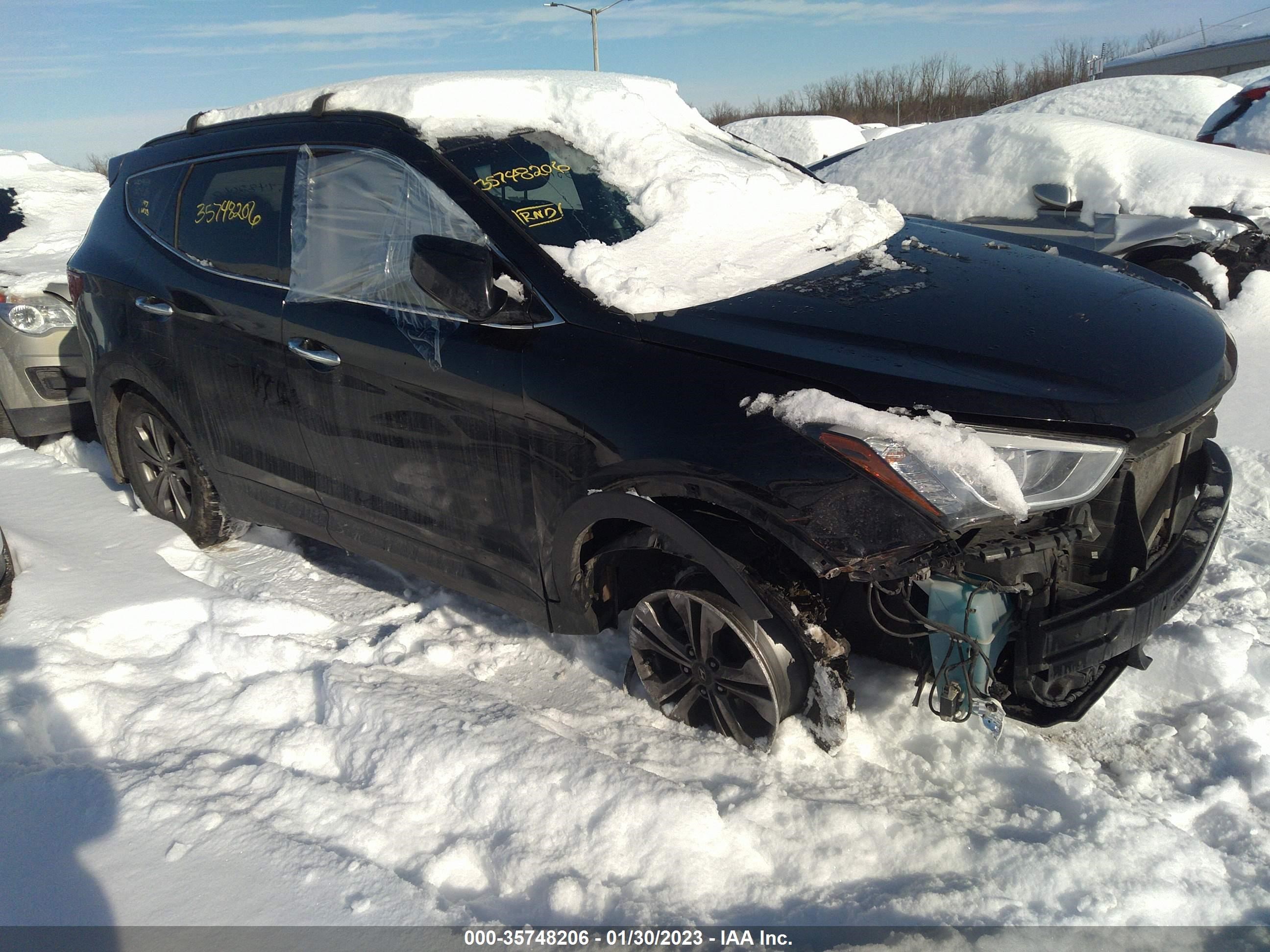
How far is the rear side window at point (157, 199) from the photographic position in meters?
4.00

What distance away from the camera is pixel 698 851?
2.32 meters

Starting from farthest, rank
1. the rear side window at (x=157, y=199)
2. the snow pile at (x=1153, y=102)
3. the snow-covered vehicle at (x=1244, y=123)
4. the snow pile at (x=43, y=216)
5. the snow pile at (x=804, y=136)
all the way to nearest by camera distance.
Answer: the snow pile at (x=804, y=136) < the snow pile at (x=1153, y=102) < the snow-covered vehicle at (x=1244, y=123) < the snow pile at (x=43, y=216) < the rear side window at (x=157, y=199)

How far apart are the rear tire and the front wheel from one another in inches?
92.8

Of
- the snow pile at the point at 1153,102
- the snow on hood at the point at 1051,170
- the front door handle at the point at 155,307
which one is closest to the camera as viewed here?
the front door handle at the point at 155,307

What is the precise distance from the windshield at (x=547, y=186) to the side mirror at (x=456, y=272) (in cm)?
24

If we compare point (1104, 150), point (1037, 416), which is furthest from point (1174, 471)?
point (1104, 150)

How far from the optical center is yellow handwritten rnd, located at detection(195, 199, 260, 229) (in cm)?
361

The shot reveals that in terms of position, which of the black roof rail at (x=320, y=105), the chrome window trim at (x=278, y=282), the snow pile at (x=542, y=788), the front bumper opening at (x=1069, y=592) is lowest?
the snow pile at (x=542, y=788)

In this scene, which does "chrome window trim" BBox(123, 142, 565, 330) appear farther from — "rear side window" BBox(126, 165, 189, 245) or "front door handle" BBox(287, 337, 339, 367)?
"front door handle" BBox(287, 337, 339, 367)

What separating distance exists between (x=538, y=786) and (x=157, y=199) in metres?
3.19

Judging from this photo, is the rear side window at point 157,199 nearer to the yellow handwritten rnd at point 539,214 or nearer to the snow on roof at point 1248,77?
the yellow handwritten rnd at point 539,214

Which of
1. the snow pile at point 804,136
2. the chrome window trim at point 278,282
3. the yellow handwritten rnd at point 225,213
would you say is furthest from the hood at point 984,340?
the snow pile at point 804,136

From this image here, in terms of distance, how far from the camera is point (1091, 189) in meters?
6.20

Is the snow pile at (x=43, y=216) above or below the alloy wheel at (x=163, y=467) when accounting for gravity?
above
